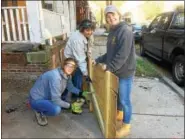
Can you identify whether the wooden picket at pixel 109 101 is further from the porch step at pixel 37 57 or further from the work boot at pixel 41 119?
the porch step at pixel 37 57

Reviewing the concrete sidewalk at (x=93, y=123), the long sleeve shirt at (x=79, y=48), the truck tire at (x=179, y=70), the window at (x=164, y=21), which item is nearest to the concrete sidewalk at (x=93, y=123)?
the concrete sidewalk at (x=93, y=123)

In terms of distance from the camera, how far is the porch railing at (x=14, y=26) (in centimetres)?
593

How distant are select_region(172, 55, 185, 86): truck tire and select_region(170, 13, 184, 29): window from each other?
2.78 feet

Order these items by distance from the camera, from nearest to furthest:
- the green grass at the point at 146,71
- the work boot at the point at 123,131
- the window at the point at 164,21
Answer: the work boot at the point at 123,131
the green grass at the point at 146,71
the window at the point at 164,21

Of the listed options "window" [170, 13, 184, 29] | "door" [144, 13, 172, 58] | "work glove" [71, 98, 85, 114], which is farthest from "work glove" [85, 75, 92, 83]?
"door" [144, 13, 172, 58]

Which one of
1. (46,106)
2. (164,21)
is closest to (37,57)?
(46,106)

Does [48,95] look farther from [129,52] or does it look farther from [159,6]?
[159,6]

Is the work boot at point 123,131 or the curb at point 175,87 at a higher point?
the work boot at point 123,131

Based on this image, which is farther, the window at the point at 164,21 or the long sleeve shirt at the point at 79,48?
the window at the point at 164,21

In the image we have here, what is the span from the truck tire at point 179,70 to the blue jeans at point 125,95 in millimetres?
2952

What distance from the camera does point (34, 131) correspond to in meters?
3.61

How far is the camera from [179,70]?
6.14 m

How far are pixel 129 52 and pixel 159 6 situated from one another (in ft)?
124

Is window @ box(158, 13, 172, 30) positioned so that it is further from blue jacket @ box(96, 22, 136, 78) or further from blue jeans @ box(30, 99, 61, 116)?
blue jeans @ box(30, 99, 61, 116)
